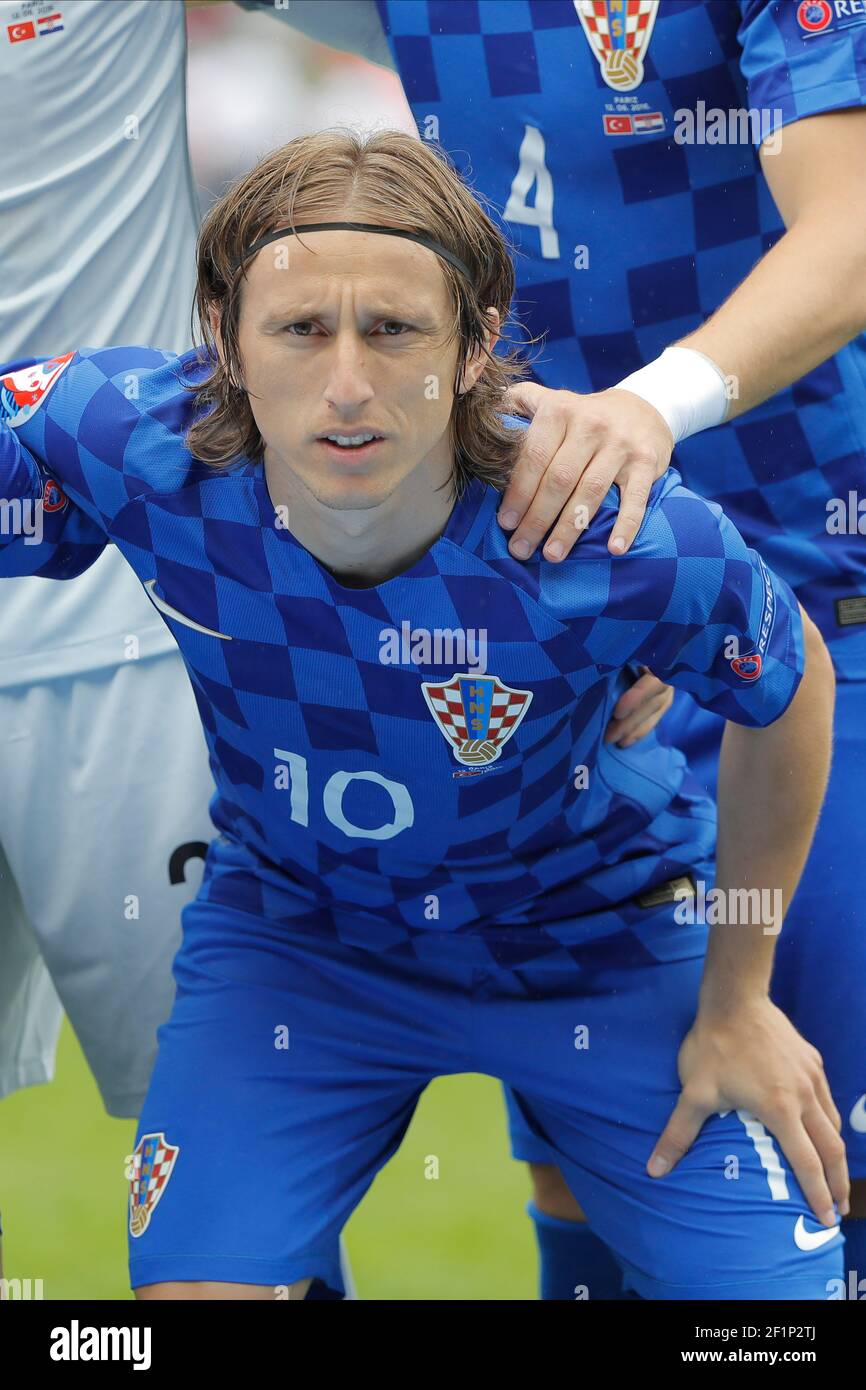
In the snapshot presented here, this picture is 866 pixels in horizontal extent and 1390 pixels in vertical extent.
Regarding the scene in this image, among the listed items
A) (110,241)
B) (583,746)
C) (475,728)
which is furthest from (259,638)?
(110,241)

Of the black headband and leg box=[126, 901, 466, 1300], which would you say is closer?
the black headband

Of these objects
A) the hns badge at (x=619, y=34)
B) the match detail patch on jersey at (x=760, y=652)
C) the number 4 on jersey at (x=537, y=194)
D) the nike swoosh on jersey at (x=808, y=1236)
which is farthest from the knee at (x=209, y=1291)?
the hns badge at (x=619, y=34)

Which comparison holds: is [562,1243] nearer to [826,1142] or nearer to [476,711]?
[826,1142]

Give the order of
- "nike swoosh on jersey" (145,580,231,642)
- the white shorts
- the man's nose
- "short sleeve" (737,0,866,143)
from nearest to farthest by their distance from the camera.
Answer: the man's nose < "nike swoosh on jersey" (145,580,231,642) < "short sleeve" (737,0,866,143) < the white shorts

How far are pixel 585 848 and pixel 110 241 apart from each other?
2.67ft

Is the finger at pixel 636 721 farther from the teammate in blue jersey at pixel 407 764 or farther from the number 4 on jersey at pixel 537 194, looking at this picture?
the number 4 on jersey at pixel 537 194

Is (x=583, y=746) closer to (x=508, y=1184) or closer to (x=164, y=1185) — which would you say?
(x=164, y=1185)

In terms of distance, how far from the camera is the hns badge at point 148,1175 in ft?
5.08

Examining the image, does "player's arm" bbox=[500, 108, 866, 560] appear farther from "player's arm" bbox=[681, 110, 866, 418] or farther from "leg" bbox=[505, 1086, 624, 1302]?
"leg" bbox=[505, 1086, 624, 1302]

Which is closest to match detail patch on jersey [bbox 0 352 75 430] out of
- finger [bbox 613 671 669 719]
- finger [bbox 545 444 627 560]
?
finger [bbox 545 444 627 560]

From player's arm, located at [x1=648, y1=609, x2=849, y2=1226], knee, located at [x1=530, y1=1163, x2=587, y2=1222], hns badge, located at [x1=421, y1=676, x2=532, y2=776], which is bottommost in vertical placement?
knee, located at [x1=530, y1=1163, x2=587, y2=1222]

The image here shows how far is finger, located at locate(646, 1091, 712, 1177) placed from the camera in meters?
1.55

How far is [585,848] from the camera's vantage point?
1606 millimetres
